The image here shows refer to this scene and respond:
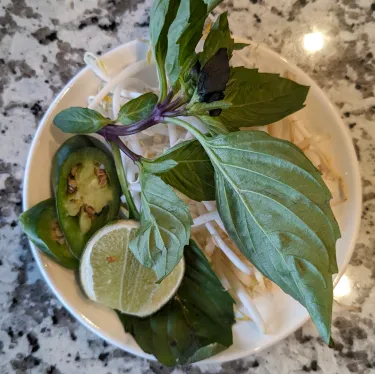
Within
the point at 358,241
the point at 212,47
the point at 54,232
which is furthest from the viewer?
the point at 358,241

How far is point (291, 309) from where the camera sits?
1028 millimetres

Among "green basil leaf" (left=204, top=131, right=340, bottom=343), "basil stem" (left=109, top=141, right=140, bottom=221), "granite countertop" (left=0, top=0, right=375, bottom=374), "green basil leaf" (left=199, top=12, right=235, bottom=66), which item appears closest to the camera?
"green basil leaf" (left=204, top=131, right=340, bottom=343)

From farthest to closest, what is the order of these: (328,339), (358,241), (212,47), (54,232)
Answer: (358,241), (54,232), (212,47), (328,339)

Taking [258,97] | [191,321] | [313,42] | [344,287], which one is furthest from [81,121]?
[344,287]

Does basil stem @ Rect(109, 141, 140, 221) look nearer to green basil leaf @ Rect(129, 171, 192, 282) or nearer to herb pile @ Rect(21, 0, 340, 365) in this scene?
herb pile @ Rect(21, 0, 340, 365)

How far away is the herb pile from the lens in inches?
28.1

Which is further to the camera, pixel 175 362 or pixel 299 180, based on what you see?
pixel 175 362

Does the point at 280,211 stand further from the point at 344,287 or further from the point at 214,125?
the point at 344,287

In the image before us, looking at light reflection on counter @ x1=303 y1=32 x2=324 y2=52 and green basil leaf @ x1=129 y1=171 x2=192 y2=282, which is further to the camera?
light reflection on counter @ x1=303 y1=32 x2=324 y2=52

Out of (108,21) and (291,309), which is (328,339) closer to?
(291,309)

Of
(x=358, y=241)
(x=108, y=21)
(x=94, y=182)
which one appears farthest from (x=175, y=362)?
(x=108, y=21)

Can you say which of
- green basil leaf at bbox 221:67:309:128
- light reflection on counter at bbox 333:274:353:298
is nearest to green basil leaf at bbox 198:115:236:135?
green basil leaf at bbox 221:67:309:128

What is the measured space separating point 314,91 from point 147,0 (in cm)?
46

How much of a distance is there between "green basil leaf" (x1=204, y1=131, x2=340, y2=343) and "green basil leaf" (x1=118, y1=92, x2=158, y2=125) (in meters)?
0.17
